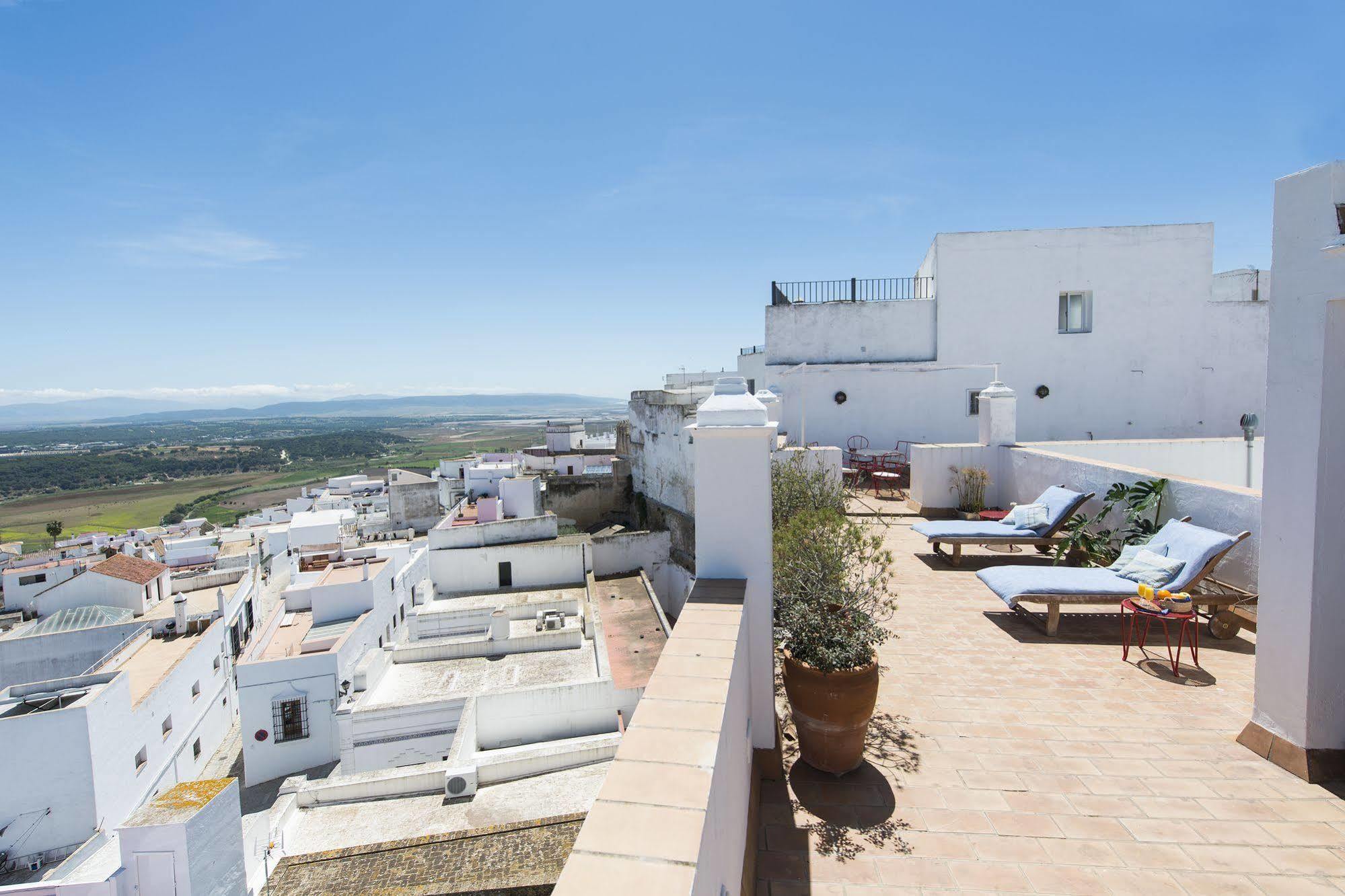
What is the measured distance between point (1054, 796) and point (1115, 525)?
190 inches

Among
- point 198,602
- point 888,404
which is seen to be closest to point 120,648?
point 198,602

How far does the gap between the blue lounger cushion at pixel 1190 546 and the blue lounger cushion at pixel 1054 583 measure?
349 millimetres

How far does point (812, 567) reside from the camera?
379 centimetres

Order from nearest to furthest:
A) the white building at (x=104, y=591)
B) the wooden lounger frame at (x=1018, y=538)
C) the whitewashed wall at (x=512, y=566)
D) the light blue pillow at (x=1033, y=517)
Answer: the wooden lounger frame at (x=1018, y=538)
the light blue pillow at (x=1033, y=517)
the whitewashed wall at (x=512, y=566)
the white building at (x=104, y=591)

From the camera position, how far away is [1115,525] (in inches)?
269

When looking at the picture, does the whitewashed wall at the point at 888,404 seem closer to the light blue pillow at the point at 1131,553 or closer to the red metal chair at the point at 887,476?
the red metal chair at the point at 887,476

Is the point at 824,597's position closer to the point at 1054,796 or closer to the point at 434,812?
the point at 1054,796

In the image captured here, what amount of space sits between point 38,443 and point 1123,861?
275576 millimetres

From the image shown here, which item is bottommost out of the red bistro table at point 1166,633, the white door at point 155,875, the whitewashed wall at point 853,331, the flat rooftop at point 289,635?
the flat rooftop at point 289,635

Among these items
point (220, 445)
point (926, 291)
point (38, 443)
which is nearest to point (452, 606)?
point (926, 291)


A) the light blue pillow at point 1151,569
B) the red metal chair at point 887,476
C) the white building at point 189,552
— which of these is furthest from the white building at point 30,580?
the light blue pillow at point 1151,569

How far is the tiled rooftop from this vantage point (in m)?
2.58

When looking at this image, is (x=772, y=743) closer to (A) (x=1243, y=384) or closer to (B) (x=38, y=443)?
(A) (x=1243, y=384)

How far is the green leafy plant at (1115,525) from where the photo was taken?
6.24m
